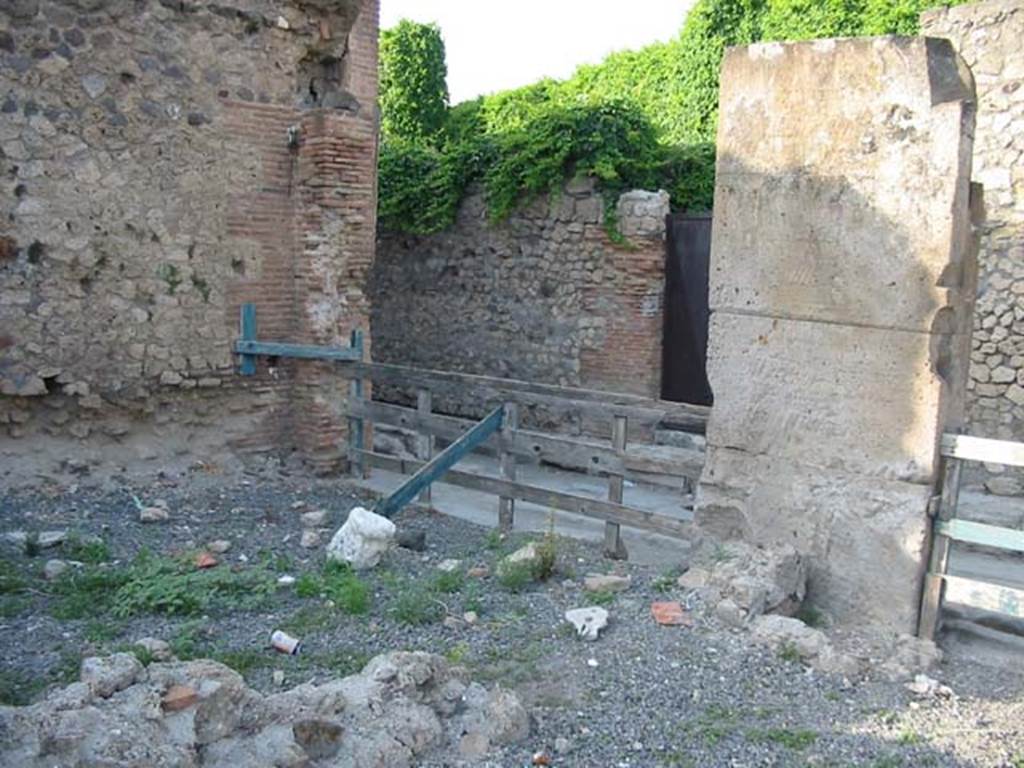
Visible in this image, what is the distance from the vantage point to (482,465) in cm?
1109

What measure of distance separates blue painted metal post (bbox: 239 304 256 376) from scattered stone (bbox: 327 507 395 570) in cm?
256

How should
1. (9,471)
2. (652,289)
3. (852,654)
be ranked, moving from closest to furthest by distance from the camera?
(852,654), (9,471), (652,289)

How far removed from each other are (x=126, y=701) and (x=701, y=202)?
9.31 meters

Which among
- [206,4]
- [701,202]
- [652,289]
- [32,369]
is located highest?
[206,4]

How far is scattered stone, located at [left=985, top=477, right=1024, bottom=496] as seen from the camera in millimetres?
9133

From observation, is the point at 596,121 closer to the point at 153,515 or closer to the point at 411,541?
the point at 411,541

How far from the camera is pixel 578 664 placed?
441cm

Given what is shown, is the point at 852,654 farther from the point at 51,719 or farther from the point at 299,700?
the point at 51,719

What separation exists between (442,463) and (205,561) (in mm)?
1826

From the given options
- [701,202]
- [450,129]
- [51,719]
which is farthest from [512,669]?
[450,129]

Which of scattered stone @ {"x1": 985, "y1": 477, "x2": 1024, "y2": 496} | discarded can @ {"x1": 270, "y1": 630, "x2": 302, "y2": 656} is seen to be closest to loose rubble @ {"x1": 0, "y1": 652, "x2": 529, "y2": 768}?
discarded can @ {"x1": 270, "y1": 630, "x2": 302, "y2": 656}

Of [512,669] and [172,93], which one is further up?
[172,93]

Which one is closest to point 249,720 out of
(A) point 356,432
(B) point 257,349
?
(B) point 257,349

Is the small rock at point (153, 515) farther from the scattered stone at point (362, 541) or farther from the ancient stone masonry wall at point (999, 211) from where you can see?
the ancient stone masonry wall at point (999, 211)
